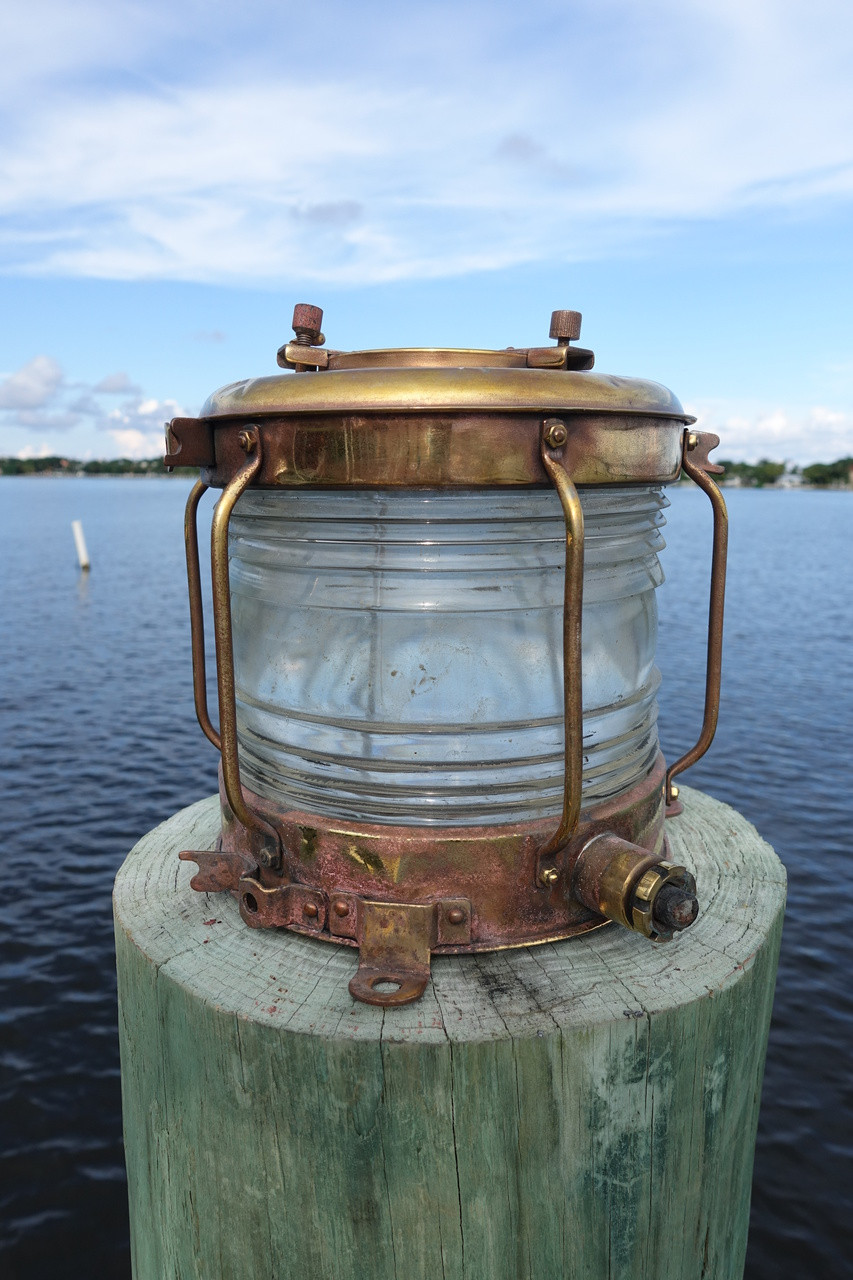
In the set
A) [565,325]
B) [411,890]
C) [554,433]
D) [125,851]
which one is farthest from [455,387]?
[125,851]

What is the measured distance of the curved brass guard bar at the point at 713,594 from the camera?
6.16 ft

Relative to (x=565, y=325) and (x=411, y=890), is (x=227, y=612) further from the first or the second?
(x=565, y=325)

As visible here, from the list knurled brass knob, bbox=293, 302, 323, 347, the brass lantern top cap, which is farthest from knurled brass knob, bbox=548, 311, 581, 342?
knurled brass knob, bbox=293, 302, 323, 347

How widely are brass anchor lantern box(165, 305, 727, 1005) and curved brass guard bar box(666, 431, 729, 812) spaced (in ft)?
0.21

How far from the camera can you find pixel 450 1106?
4.86ft

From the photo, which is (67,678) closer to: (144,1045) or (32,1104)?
(32,1104)

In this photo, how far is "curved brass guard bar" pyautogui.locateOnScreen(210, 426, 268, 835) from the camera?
4.90 feet

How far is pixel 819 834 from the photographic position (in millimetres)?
10062

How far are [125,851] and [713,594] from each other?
28.8 feet

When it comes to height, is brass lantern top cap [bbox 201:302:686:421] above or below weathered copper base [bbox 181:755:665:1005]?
above

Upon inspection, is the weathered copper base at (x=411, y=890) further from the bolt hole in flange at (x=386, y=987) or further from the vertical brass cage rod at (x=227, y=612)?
the vertical brass cage rod at (x=227, y=612)

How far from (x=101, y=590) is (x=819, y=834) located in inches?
852

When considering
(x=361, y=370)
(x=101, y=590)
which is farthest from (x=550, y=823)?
(x=101, y=590)

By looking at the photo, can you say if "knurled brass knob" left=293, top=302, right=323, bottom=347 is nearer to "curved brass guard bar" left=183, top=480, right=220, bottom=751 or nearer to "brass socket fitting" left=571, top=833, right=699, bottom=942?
"curved brass guard bar" left=183, top=480, right=220, bottom=751
